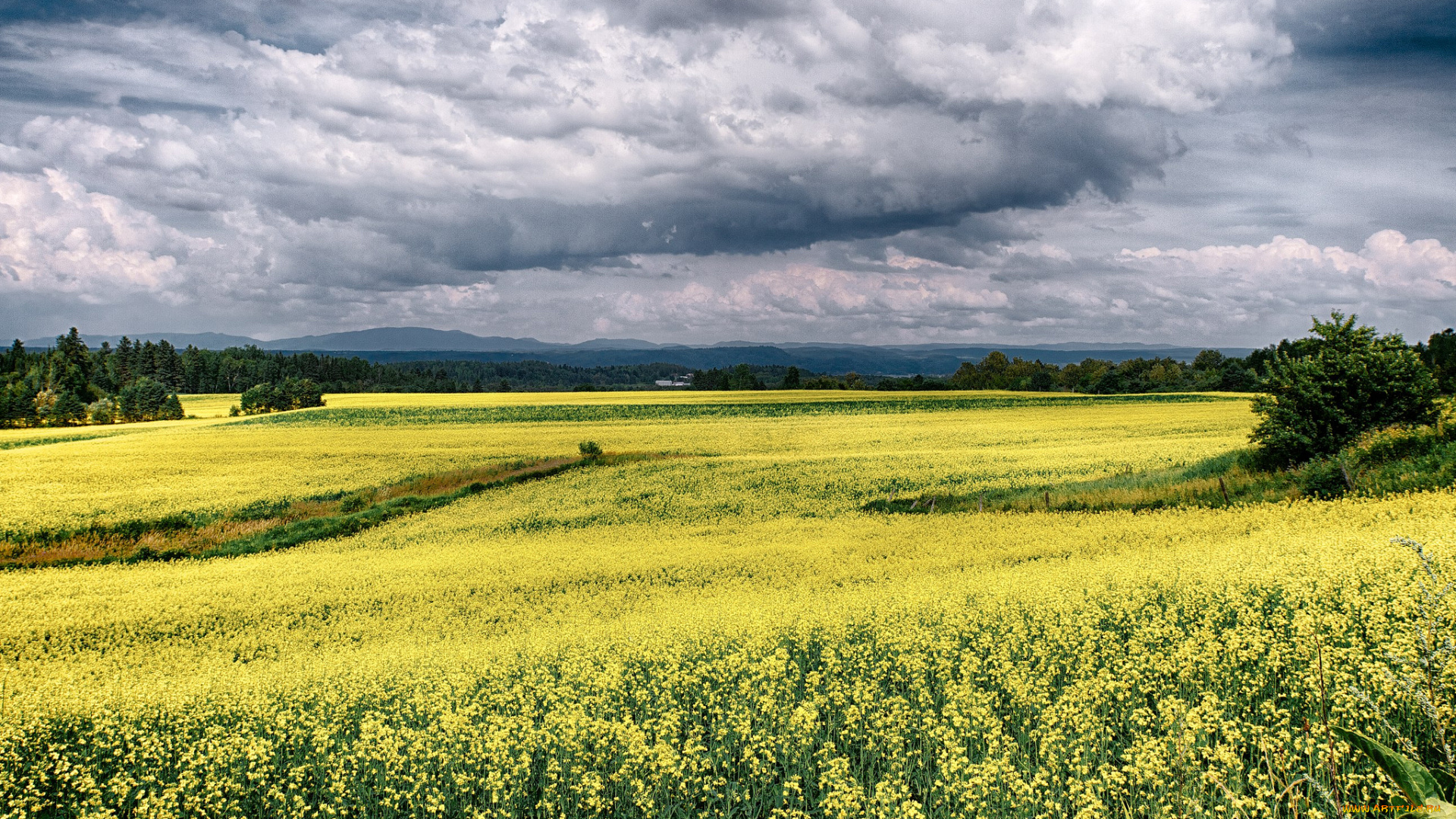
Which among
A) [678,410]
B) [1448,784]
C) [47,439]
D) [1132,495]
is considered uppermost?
[1448,784]

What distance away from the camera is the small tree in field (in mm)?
26141

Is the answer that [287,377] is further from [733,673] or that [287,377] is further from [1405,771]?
[1405,771]

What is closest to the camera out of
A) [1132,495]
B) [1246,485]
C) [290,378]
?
[1246,485]

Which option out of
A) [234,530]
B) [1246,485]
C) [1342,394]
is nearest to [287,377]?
[234,530]

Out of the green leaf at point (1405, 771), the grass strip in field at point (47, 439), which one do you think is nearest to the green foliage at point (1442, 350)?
the green leaf at point (1405, 771)

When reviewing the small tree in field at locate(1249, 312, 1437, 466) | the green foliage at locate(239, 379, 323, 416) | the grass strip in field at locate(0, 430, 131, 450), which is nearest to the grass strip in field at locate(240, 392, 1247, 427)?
the grass strip in field at locate(0, 430, 131, 450)

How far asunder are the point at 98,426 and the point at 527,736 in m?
72.8

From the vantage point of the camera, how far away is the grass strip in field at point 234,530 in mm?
22078

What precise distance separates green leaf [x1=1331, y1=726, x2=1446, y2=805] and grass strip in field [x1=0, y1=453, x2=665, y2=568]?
26.5 meters

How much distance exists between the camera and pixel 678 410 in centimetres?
7681

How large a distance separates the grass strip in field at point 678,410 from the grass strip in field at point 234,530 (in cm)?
3520

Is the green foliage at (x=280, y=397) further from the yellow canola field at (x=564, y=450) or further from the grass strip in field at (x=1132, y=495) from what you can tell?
the grass strip in field at (x=1132, y=495)

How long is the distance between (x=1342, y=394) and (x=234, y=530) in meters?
38.3

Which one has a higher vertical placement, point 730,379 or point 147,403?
point 730,379
